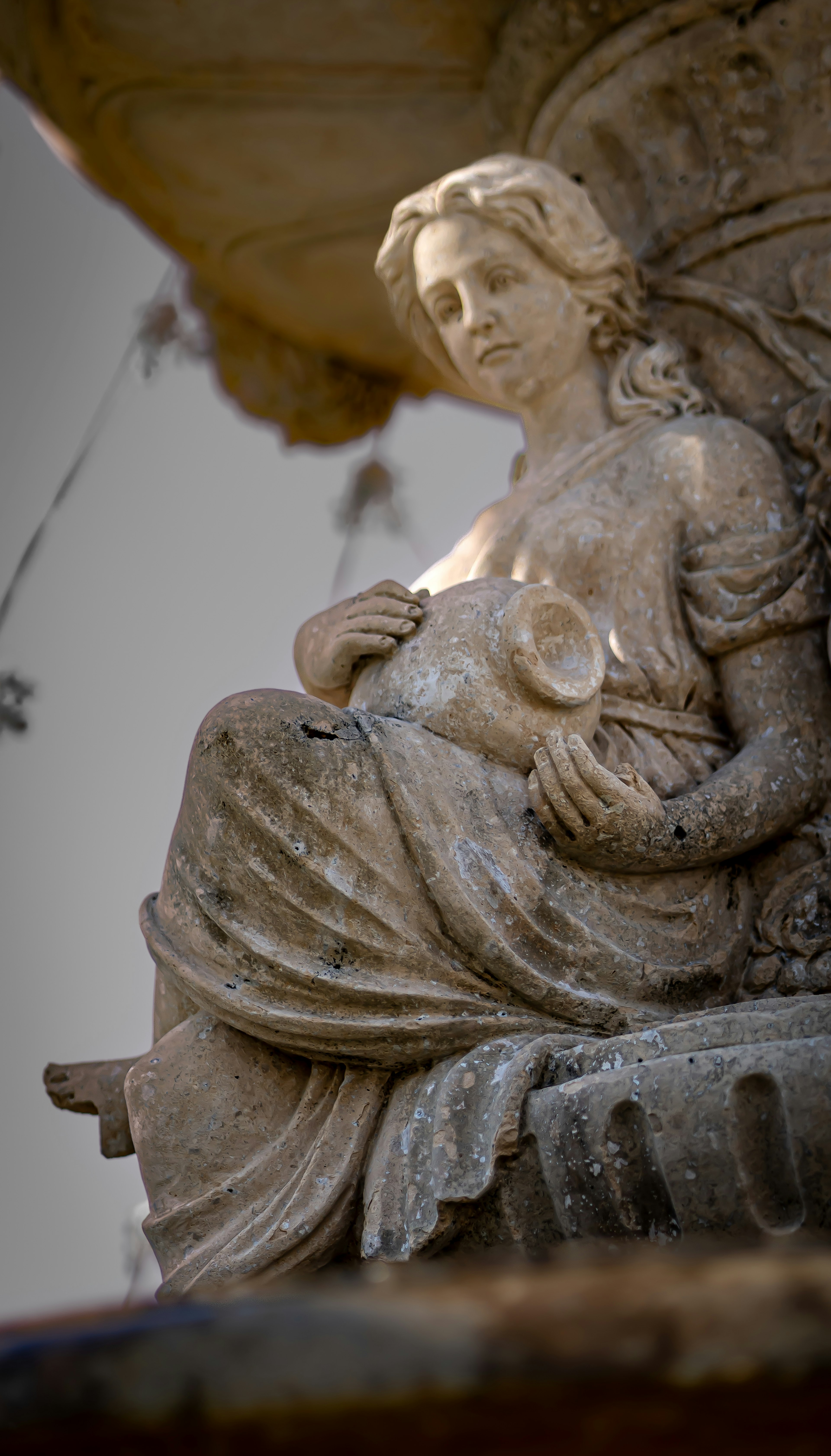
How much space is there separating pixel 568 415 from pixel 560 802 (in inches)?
50.4

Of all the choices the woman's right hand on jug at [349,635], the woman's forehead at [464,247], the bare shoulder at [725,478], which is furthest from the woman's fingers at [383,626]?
the woman's forehead at [464,247]

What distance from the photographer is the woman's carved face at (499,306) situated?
3.11 m

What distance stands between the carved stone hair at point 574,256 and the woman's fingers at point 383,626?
34.5 inches

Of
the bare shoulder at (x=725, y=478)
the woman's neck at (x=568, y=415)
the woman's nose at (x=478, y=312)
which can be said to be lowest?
the bare shoulder at (x=725, y=478)

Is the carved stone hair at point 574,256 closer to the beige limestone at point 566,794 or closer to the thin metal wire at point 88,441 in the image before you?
the beige limestone at point 566,794

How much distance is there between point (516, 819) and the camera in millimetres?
2363

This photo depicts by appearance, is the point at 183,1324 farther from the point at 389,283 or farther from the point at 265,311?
the point at 265,311

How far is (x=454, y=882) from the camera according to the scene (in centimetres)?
221

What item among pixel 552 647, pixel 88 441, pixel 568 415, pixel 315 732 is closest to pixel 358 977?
pixel 315 732

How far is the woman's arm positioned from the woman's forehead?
1124 millimetres

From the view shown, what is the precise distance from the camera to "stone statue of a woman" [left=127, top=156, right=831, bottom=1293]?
6.95 feet

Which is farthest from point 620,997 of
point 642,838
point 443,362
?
point 443,362

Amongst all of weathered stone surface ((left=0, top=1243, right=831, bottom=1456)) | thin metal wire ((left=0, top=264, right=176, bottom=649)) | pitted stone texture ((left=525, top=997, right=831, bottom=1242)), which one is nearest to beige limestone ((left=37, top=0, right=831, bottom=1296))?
pitted stone texture ((left=525, top=997, right=831, bottom=1242))

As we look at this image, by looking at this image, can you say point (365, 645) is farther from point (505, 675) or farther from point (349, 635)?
point (505, 675)
